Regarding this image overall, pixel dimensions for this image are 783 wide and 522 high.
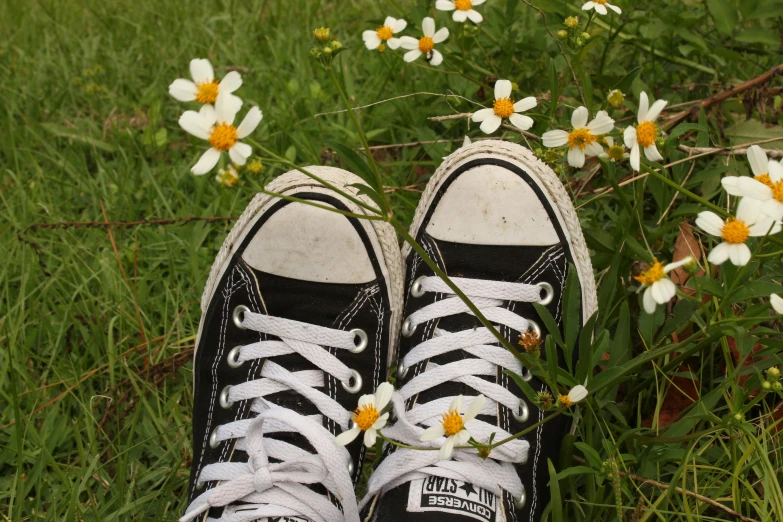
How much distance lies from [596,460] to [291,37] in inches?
74.1

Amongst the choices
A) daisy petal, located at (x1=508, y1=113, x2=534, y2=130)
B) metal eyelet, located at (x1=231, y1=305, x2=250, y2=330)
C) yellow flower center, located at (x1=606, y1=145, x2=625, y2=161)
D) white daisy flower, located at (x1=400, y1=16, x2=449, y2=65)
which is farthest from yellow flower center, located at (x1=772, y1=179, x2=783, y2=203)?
metal eyelet, located at (x1=231, y1=305, x2=250, y2=330)

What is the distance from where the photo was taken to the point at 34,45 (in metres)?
2.79

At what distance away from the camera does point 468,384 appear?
4.89ft

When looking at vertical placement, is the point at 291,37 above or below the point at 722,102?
above

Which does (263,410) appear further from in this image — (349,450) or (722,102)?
(722,102)

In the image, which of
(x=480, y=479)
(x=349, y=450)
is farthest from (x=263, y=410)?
(x=480, y=479)

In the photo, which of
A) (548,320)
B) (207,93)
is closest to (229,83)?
(207,93)

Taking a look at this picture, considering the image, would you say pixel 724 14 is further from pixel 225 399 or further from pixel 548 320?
pixel 225 399

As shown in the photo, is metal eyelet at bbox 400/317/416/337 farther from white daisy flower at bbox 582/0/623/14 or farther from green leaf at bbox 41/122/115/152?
green leaf at bbox 41/122/115/152

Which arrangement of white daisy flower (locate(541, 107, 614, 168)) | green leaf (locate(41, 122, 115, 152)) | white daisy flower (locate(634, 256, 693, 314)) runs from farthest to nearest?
green leaf (locate(41, 122, 115, 152))
white daisy flower (locate(541, 107, 614, 168))
white daisy flower (locate(634, 256, 693, 314))

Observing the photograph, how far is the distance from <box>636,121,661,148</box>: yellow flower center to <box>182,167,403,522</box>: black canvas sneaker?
0.65 m

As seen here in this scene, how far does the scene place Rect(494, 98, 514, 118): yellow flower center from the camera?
4.41ft

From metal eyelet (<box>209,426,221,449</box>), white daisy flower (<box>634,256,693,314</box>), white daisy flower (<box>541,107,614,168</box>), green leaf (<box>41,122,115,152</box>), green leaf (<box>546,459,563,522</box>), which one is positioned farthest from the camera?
green leaf (<box>41,122,115,152</box>)

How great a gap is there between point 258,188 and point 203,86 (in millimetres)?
154
